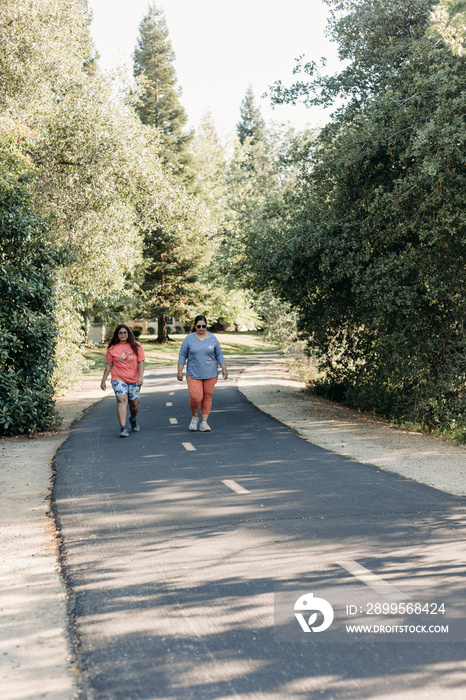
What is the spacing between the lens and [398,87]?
42.5ft

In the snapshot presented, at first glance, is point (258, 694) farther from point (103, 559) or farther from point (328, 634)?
point (103, 559)

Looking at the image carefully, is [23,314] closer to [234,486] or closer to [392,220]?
[234,486]

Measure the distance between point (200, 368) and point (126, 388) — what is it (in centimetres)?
139

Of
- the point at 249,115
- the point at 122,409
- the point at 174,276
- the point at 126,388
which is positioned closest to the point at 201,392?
the point at 126,388

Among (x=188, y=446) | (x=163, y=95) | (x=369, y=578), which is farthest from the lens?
(x=163, y=95)

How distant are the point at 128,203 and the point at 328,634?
53.2ft

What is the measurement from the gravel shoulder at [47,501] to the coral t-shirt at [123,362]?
151 centimetres

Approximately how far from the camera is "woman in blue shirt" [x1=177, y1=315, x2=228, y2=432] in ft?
40.6

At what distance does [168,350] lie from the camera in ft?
146

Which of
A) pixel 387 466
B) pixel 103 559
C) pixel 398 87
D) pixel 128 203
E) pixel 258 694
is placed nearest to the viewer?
pixel 258 694

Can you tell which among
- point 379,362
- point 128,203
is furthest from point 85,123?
point 379,362

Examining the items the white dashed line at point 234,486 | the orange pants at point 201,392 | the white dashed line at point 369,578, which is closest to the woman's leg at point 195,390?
the orange pants at point 201,392

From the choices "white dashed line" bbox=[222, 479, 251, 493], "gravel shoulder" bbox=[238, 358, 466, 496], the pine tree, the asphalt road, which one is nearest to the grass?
"gravel shoulder" bbox=[238, 358, 466, 496]

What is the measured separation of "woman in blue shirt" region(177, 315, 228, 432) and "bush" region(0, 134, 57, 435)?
99.4 inches
